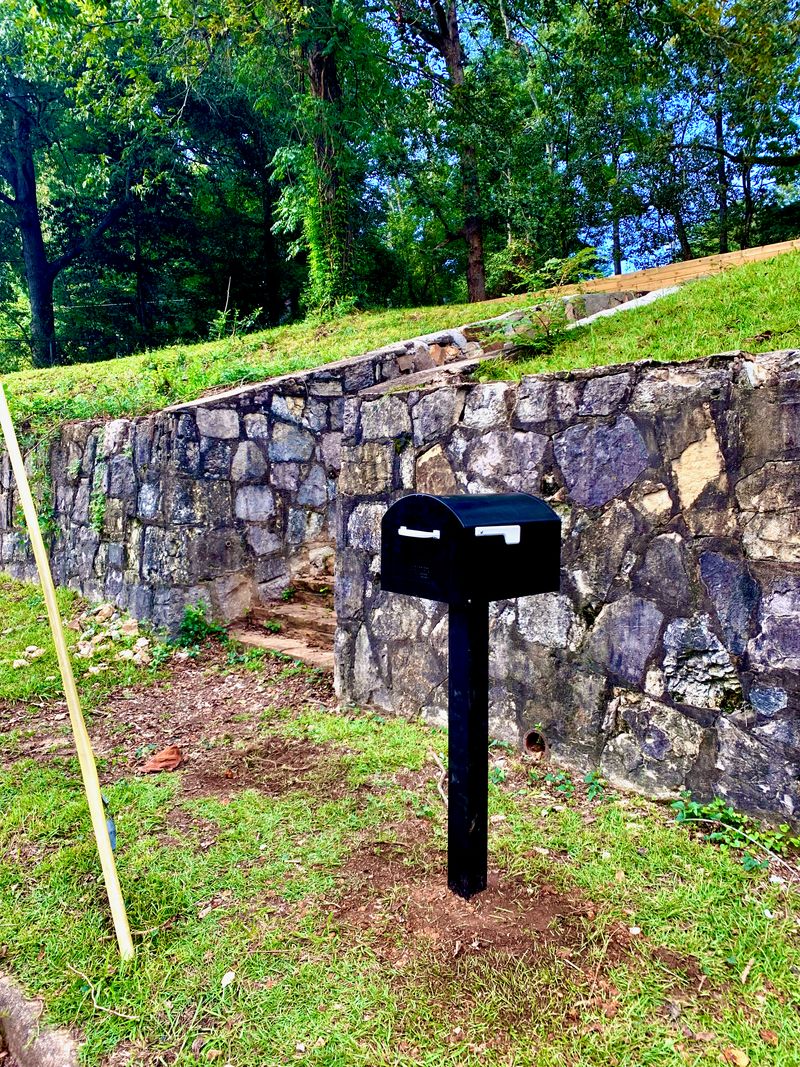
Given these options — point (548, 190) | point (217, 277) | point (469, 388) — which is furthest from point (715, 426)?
point (217, 277)

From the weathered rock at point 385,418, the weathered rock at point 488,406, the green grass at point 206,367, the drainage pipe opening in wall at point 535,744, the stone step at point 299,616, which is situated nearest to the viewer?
the drainage pipe opening in wall at point 535,744

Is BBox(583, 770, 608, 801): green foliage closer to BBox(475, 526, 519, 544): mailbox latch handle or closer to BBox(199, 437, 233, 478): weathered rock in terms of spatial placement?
BBox(475, 526, 519, 544): mailbox latch handle

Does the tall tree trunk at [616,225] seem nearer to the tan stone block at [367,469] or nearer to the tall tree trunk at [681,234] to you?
the tall tree trunk at [681,234]

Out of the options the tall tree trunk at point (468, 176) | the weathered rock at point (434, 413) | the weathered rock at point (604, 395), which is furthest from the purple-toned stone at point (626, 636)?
the tall tree trunk at point (468, 176)

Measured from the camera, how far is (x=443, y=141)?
41.7ft

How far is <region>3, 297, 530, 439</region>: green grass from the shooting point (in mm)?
5750

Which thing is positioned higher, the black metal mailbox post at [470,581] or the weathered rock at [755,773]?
the black metal mailbox post at [470,581]

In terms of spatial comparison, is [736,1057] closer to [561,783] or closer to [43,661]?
[561,783]

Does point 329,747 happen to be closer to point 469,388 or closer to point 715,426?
point 469,388

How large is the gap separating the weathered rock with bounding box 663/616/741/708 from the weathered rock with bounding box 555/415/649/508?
0.57 meters

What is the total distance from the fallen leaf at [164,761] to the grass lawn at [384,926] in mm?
85

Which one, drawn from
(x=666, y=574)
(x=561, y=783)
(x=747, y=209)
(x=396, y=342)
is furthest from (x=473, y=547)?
(x=747, y=209)

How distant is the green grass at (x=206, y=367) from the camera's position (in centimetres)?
575

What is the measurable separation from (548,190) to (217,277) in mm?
8178
